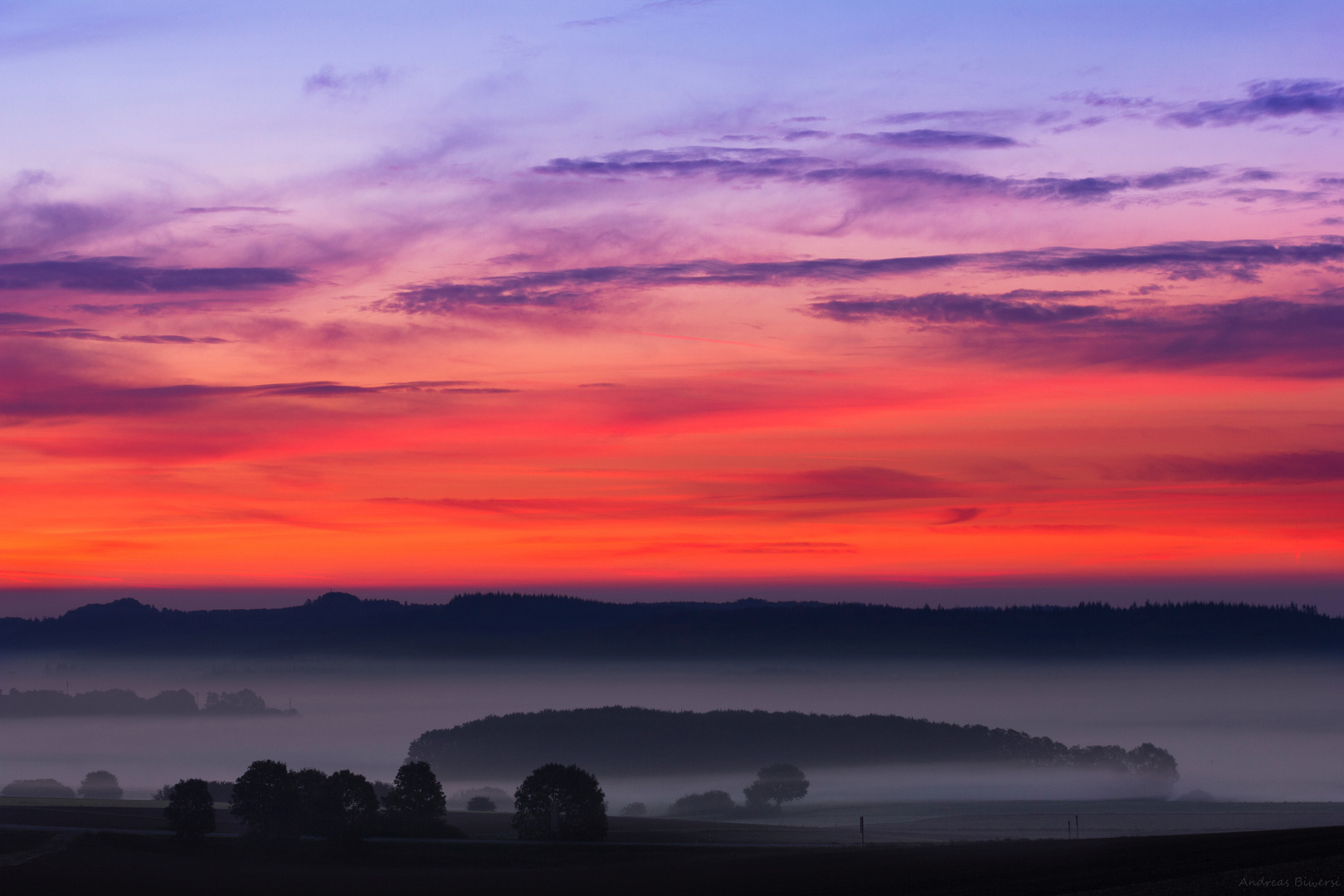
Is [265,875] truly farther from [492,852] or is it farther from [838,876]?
[838,876]

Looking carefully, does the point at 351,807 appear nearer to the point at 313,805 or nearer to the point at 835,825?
the point at 313,805

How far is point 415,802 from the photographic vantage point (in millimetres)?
120750

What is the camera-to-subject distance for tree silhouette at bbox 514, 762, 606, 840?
11412 cm

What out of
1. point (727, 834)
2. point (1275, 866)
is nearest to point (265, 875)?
point (727, 834)

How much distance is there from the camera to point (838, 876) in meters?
77.7

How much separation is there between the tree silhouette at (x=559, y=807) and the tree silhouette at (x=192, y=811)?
28917mm

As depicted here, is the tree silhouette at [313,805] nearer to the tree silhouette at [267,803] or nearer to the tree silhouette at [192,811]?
the tree silhouette at [267,803]

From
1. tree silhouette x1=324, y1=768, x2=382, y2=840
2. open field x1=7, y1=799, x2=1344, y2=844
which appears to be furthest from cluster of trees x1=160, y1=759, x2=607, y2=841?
open field x1=7, y1=799, x2=1344, y2=844

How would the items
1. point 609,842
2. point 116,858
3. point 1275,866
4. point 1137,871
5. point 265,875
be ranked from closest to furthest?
point 1275,866 < point 1137,871 < point 265,875 < point 116,858 < point 609,842

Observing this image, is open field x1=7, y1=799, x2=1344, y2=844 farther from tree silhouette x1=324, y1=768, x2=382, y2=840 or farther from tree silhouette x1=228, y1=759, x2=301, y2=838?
tree silhouette x1=228, y1=759, x2=301, y2=838

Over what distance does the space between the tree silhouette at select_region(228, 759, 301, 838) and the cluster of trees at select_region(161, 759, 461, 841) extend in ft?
0.25

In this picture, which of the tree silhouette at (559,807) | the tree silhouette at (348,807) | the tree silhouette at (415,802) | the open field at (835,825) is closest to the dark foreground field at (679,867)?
the tree silhouette at (348,807)

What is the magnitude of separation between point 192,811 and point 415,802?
20.6 metres

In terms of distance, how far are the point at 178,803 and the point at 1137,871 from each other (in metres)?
88.9
